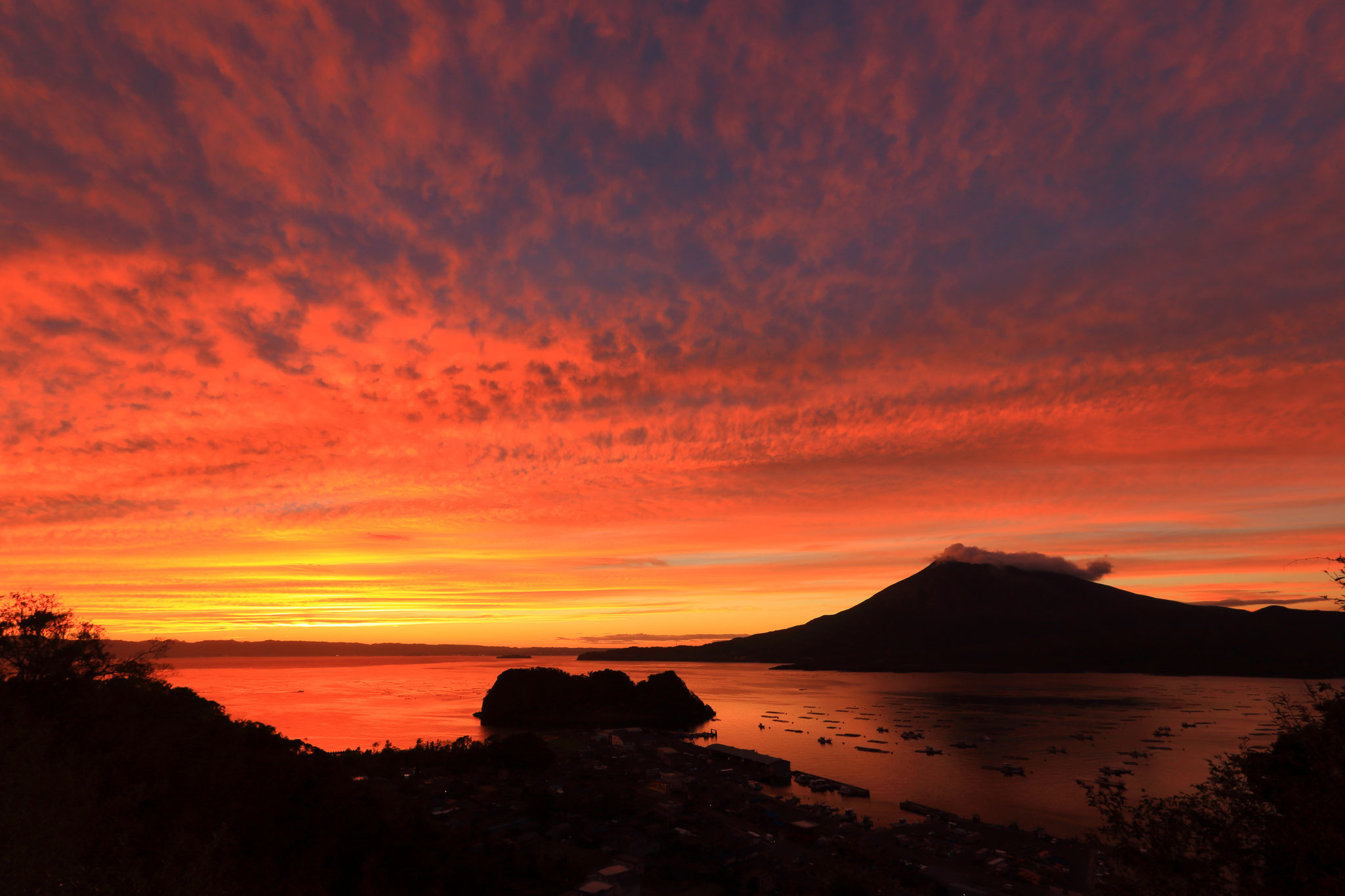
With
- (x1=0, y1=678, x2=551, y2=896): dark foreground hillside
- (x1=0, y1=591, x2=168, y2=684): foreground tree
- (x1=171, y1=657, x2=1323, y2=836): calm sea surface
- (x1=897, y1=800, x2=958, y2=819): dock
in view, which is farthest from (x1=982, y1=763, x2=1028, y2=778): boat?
(x1=0, y1=591, x2=168, y2=684): foreground tree

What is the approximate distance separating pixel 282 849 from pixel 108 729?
580 inches

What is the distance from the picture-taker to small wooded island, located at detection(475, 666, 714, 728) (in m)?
142

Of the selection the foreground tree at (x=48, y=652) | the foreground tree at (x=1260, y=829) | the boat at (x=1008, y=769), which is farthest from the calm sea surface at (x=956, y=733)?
the foreground tree at (x=48, y=652)

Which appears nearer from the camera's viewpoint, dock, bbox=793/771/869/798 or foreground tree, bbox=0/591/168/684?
foreground tree, bbox=0/591/168/684

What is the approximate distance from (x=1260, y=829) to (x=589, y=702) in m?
142

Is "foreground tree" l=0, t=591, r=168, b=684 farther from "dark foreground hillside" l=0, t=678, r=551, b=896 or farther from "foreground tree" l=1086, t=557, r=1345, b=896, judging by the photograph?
"foreground tree" l=1086, t=557, r=1345, b=896

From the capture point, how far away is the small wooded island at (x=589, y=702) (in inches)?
5595

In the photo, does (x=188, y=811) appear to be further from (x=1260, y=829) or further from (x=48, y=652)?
(x=1260, y=829)

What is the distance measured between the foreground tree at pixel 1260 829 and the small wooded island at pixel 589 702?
427 feet

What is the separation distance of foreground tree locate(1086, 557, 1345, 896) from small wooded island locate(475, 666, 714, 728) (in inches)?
5128

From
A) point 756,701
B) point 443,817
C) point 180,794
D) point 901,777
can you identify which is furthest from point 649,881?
point 756,701

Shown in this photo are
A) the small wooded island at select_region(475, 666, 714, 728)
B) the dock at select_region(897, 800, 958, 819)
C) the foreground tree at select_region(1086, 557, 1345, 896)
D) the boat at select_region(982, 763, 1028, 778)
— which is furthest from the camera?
the small wooded island at select_region(475, 666, 714, 728)

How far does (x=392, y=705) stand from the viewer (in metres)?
177

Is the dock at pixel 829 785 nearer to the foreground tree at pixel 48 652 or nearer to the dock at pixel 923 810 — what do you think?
the dock at pixel 923 810
